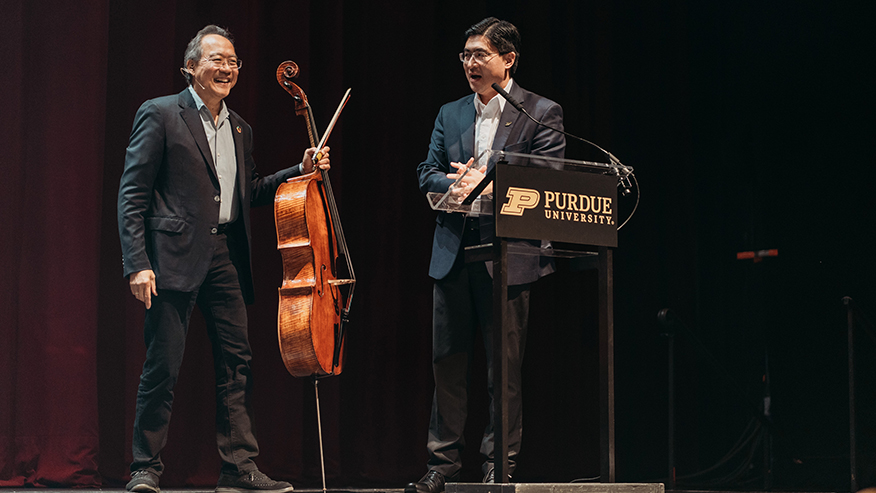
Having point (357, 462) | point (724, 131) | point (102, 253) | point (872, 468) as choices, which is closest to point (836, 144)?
point (724, 131)

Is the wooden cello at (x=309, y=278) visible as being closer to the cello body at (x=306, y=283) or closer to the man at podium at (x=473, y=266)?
the cello body at (x=306, y=283)

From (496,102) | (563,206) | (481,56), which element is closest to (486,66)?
(481,56)

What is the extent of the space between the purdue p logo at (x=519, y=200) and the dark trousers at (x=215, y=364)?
128 centimetres

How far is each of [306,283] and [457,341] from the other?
54cm

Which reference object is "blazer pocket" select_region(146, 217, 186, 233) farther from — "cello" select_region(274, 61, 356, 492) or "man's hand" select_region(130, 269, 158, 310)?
"cello" select_region(274, 61, 356, 492)

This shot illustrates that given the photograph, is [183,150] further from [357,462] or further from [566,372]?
[566,372]

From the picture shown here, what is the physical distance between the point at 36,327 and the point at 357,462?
1486mm

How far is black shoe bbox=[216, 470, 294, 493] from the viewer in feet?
9.80

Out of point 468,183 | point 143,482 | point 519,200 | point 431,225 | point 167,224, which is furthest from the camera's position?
point 431,225

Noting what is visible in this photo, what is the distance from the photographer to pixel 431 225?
4359 millimetres

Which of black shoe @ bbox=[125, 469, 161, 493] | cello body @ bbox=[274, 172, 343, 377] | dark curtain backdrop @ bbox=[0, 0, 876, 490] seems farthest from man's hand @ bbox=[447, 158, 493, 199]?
dark curtain backdrop @ bbox=[0, 0, 876, 490]

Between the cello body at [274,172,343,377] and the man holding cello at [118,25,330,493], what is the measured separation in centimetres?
20

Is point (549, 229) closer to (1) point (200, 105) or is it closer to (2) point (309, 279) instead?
(2) point (309, 279)

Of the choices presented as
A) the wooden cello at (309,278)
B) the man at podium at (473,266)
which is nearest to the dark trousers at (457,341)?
the man at podium at (473,266)
